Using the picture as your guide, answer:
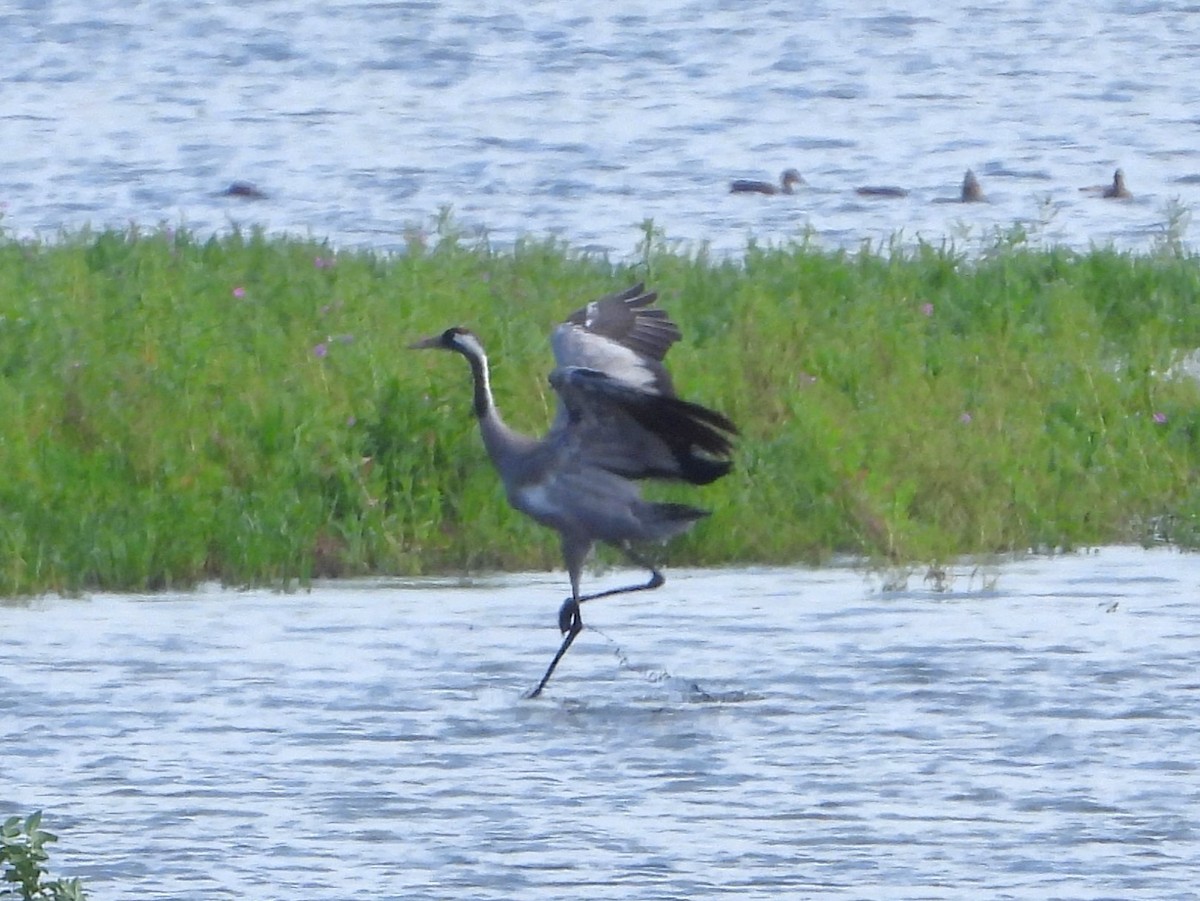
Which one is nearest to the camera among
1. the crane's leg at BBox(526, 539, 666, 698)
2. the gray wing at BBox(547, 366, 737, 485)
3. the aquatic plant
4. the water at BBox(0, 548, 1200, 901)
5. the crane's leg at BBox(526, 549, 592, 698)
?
the aquatic plant

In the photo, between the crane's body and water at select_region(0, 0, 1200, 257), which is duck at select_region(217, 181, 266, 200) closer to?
water at select_region(0, 0, 1200, 257)

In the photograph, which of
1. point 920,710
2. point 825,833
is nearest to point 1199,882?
point 825,833

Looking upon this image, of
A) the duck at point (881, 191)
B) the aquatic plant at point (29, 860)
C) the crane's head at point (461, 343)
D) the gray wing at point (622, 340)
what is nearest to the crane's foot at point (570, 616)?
the gray wing at point (622, 340)

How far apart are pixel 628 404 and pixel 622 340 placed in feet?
3.03

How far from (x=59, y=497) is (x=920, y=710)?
3.36 meters

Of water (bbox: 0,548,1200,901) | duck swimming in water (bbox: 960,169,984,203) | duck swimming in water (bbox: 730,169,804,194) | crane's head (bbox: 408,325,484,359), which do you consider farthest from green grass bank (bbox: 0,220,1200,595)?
duck swimming in water (bbox: 730,169,804,194)

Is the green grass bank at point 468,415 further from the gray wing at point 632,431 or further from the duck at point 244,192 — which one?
the duck at point 244,192

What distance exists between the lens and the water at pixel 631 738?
6641 mm

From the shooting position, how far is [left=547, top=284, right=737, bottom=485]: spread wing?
28.1 feet

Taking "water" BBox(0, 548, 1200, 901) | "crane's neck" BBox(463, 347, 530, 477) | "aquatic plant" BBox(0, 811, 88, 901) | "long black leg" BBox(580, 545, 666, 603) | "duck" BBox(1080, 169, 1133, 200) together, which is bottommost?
"water" BBox(0, 548, 1200, 901)

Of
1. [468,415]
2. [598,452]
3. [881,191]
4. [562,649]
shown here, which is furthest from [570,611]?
[881,191]

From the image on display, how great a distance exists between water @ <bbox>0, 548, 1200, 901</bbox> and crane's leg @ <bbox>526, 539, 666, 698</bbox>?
0.09 m

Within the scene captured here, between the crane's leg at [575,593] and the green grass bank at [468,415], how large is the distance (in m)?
0.88

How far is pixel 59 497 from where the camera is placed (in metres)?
10.2
